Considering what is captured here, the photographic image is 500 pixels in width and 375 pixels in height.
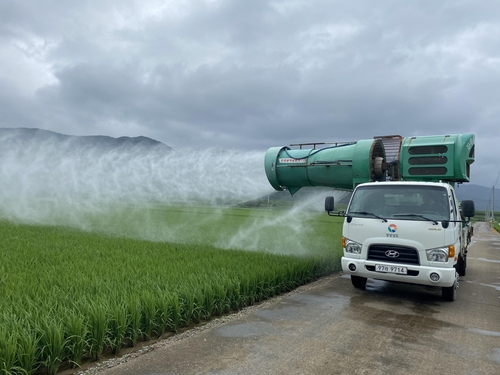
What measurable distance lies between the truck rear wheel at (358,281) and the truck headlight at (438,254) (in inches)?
66.8

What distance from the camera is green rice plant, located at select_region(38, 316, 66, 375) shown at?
3.57 metres

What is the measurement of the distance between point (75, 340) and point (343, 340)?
3077mm

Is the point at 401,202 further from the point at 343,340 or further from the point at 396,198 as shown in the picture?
the point at 343,340

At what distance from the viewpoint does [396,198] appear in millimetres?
7270

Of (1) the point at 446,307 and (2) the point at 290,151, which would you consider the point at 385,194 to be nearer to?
(1) the point at 446,307

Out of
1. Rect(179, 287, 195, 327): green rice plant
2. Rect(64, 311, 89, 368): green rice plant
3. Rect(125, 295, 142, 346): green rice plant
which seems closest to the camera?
Rect(64, 311, 89, 368): green rice plant

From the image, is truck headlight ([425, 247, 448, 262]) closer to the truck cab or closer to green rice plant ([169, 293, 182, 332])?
the truck cab

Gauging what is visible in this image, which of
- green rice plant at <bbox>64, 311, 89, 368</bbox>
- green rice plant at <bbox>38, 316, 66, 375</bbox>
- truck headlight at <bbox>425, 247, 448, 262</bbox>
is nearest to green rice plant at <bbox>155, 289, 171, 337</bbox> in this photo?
green rice plant at <bbox>64, 311, 89, 368</bbox>

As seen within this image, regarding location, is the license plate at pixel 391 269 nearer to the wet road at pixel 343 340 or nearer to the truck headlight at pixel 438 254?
the truck headlight at pixel 438 254

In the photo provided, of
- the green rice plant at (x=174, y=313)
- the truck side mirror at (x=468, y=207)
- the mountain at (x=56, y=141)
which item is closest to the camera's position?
the green rice plant at (x=174, y=313)

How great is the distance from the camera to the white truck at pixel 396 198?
6473 millimetres

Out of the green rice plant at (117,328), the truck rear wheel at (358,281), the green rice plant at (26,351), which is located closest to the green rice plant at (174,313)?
the green rice plant at (117,328)

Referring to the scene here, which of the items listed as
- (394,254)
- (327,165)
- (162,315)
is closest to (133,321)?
(162,315)

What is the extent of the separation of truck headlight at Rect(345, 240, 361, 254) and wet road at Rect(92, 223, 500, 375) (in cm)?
86
